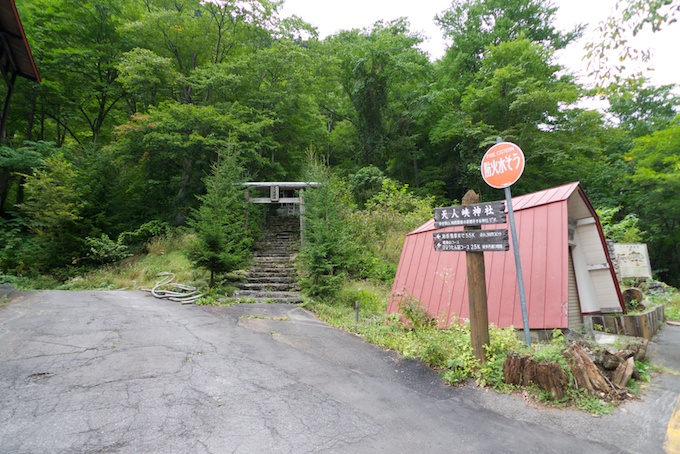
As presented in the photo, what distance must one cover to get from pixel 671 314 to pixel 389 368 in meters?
8.49

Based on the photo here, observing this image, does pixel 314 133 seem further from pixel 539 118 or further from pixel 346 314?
pixel 346 314

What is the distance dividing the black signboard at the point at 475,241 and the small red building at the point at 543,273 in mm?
1155

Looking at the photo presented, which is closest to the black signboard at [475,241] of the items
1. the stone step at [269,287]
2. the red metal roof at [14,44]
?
the stone step at [269,287]

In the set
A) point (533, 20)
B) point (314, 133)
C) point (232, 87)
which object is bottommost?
point (314, 133)

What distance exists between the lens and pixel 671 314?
780 centimetres

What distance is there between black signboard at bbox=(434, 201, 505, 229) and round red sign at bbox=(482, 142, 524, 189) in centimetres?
28

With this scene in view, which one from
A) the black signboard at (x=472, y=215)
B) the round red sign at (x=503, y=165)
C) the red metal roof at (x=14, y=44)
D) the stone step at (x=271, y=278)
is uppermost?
the red metal roof at (x=14, y=44)

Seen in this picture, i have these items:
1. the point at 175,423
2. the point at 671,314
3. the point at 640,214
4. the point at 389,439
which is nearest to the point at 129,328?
the point at 175,423

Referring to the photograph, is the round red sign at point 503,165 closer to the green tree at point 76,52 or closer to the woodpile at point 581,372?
the woodpile at point 581,372

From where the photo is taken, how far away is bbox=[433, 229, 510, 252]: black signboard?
3.80 m

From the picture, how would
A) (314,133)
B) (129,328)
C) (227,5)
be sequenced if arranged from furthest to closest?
(314,133) < (227,5) < (129,328)

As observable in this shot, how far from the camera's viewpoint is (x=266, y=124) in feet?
46.3

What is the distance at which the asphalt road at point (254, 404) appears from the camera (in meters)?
2.52

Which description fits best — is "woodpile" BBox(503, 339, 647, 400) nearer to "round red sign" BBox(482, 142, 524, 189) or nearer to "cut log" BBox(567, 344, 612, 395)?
"cut log" BBox(567, 344, 612, 395)
